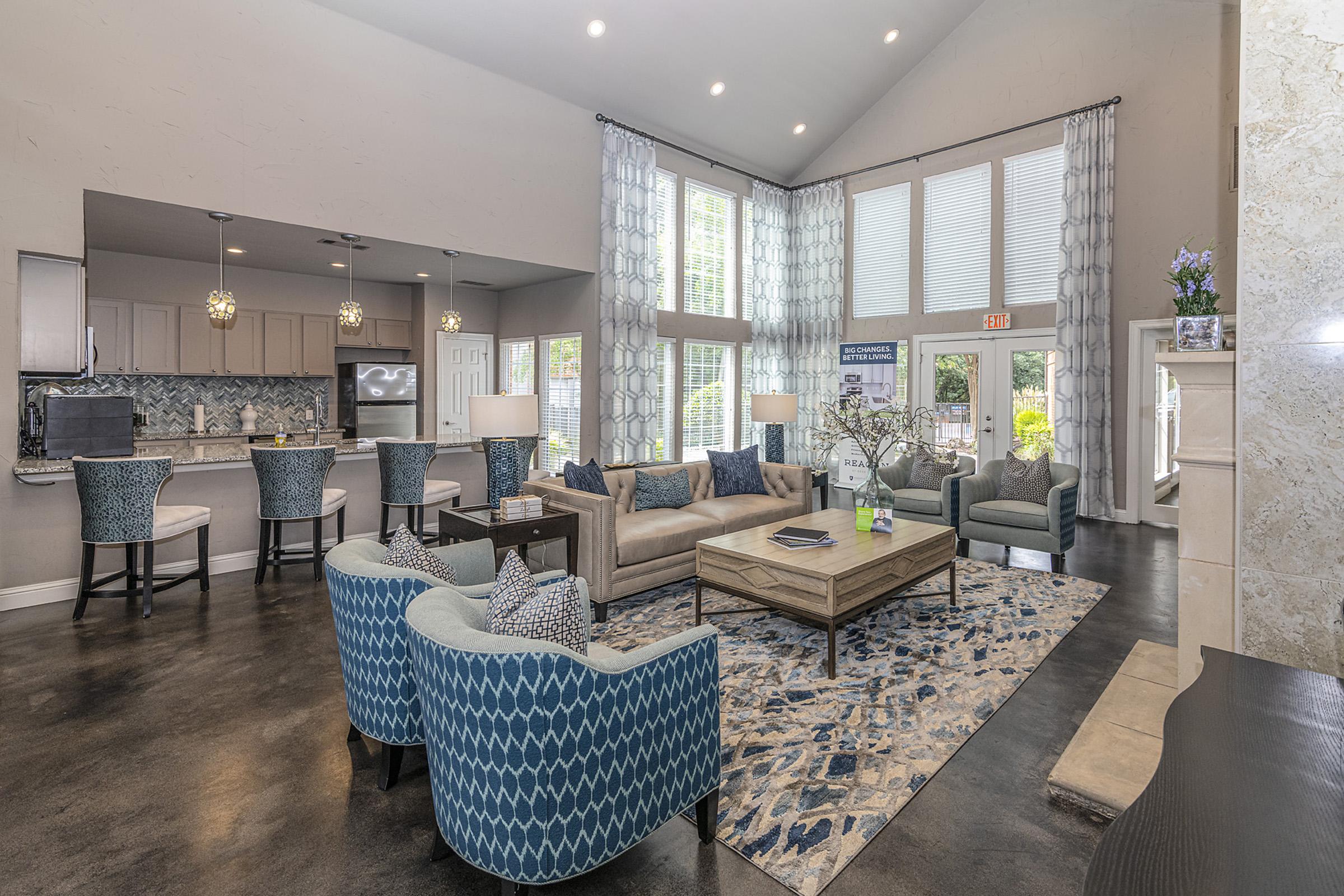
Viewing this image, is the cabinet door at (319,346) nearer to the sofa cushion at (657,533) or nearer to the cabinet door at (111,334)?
the cabinet door at (111,334)

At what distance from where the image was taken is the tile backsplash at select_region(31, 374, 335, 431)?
23.2 feet

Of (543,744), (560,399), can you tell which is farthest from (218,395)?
(543,744)

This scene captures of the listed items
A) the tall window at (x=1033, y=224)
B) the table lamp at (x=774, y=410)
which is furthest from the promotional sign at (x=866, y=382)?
the table lamp at (x=774, y=410)

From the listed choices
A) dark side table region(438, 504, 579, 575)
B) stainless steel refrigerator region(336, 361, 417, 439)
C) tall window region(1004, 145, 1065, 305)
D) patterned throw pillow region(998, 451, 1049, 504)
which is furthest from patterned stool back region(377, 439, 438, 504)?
tall window region(1004, 145, 1065, 305)

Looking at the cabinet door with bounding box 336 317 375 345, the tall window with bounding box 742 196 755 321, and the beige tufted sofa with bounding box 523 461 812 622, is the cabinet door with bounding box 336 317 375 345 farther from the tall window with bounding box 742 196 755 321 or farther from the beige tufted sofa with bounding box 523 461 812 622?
the tall window with bounding box 742 196 755 321

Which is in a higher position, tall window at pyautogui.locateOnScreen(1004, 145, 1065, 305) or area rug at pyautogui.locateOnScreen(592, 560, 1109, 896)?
tall window at pyautogui.locateOnScreen(1004, 145, 1065, 305)

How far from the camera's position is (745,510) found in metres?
5.22

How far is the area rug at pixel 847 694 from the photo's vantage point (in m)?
2.11

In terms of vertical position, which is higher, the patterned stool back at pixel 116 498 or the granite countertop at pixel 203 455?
the granite countertop at pixel 203 455

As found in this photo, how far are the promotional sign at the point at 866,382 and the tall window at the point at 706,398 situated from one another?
1.57m

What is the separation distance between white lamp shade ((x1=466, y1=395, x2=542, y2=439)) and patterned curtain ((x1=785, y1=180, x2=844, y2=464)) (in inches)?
238

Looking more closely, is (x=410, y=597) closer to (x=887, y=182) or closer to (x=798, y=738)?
(x=798, y=738)

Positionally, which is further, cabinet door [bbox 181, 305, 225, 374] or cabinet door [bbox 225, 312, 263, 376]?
cabinet door [bbox 225, 312, 263, 376]

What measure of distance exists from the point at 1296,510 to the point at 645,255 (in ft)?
20.9
